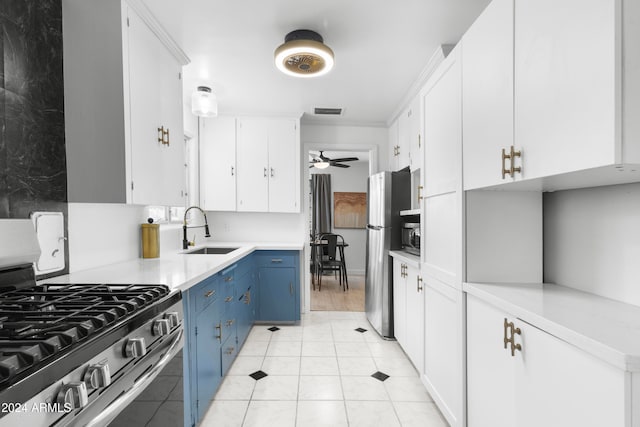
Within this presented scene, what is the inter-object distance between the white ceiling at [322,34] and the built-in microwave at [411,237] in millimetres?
1303

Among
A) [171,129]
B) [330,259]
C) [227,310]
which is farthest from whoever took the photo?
[330,259]

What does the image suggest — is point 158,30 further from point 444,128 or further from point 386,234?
point 386,234

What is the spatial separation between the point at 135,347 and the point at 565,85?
1510 mm

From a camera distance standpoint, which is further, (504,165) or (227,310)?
(227,310)

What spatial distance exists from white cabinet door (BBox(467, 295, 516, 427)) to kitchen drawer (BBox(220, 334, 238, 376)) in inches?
61.0

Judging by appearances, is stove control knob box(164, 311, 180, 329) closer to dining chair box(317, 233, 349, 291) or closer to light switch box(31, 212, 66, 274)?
light switch box(31, 212, 66, 274)

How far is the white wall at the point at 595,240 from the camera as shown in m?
1.12

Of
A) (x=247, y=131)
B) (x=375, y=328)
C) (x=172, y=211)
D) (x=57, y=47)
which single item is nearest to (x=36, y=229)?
(x=57, y=47)

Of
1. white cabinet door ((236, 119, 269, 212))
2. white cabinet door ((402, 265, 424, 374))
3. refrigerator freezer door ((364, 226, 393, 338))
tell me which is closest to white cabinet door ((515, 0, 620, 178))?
white cabinet door ((402, 265, 424, 374))

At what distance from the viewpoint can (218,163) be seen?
3529mm

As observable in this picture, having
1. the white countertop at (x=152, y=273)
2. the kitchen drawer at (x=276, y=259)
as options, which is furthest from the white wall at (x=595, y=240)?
the kitchen drawer at (x=276, y=259)

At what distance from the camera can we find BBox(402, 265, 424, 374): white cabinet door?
212 centimetres

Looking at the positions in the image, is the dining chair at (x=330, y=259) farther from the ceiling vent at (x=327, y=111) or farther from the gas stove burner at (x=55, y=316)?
the gas stove burner at (x=55, y=316)

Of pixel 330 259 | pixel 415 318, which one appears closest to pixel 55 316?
pixel 415 318
